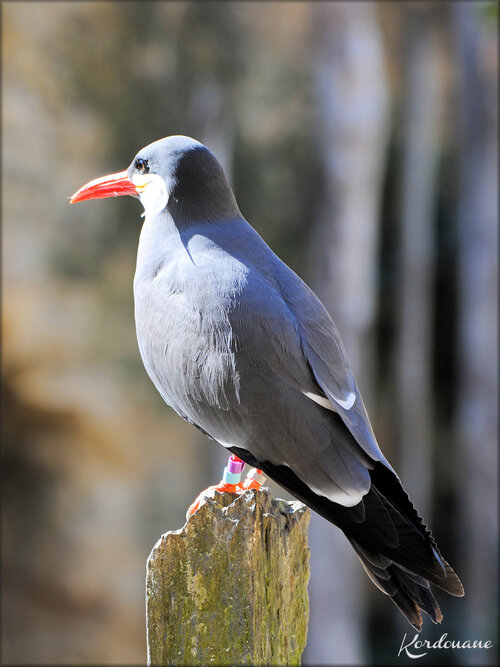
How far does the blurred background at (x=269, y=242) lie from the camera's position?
562 centimetres

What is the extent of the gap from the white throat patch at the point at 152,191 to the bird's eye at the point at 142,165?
14 millimetres

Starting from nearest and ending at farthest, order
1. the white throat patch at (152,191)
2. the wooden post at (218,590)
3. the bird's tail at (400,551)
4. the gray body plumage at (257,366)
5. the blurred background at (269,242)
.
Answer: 1. the wooden post at (218,590)
2. the bird's tail at (400,551)
3. the gray body plumage at (257,366)
4. the white throat patch at (152,191)
5. the blurred background at (269,242)

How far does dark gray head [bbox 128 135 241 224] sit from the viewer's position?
85.1 inches

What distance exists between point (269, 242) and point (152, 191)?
408 cm

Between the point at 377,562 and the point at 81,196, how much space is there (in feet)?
4.14

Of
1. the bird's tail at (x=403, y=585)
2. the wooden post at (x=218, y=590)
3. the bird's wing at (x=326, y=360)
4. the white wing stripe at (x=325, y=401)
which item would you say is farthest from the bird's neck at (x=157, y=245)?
the bird's tail at (x=403, y=585)

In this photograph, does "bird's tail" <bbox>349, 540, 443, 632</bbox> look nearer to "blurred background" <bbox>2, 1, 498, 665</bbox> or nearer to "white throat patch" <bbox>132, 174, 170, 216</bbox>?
"white throat patch" <bbox>132, 174, 170, 216</bbox>

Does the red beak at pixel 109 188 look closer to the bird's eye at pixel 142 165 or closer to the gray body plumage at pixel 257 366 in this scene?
the bird's eye at pixel 142 165

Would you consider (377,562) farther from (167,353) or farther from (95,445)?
(95,445)

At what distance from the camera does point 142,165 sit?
2256mm

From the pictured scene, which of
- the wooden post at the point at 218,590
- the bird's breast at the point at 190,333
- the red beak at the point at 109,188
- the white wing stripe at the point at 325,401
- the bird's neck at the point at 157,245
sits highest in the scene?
the red beak at the point at 109,188

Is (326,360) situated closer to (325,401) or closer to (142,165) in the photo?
(325,401)
